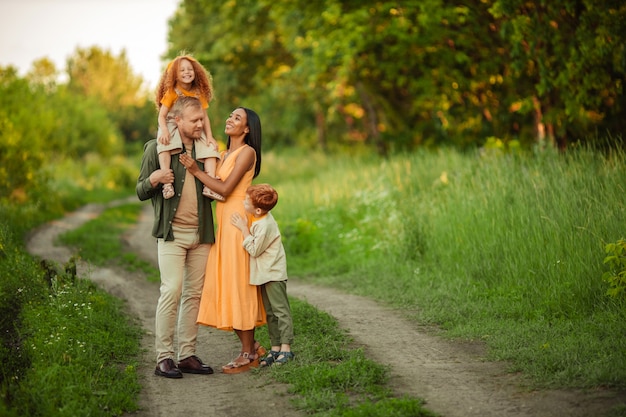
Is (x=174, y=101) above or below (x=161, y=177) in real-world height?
above

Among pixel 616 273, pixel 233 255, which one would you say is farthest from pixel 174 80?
pixel 616 273

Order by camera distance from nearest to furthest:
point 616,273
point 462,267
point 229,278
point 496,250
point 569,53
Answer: point 229,278, point 616,273, point 496,250, point 462,267, point 569,53

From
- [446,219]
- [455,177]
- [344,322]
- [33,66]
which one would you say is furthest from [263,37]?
[33,66]

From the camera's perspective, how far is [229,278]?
6090 millimetres

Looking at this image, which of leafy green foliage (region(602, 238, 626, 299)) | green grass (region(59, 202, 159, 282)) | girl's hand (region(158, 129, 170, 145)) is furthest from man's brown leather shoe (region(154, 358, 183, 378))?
green grass (region(59, 202, 159, 282))

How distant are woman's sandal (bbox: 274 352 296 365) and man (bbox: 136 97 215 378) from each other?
0.61 m

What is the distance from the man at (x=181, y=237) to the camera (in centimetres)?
608

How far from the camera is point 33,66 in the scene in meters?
65.6

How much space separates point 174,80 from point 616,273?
4.81m

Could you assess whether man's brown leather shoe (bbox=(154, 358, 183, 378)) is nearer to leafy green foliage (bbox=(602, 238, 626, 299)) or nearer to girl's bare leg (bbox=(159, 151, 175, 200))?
girl's bare leg (bbox=(159, 151, 175, 200))

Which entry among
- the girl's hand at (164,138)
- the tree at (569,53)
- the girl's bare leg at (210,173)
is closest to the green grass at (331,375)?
the girl's bare leg at (210,173)

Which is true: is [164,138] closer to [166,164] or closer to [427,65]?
[166,164]

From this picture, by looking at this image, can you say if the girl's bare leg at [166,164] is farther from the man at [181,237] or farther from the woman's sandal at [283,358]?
the woman's sandal at [283,358]

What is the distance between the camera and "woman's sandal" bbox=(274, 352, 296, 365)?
20.3ft
